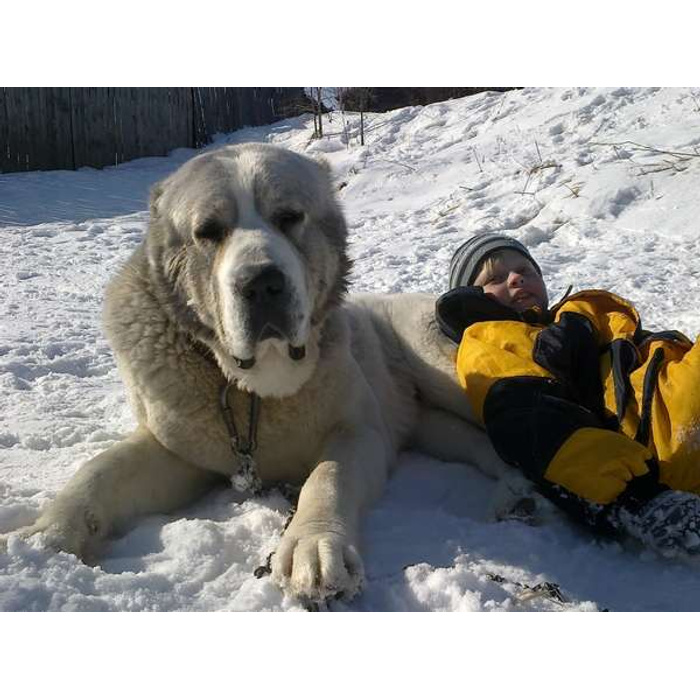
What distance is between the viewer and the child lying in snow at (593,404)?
206 cm

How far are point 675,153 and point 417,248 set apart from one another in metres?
2.60

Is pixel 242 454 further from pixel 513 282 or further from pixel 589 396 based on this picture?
pixel 513 282

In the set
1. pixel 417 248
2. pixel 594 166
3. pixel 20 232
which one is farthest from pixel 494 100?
pixel 20 232

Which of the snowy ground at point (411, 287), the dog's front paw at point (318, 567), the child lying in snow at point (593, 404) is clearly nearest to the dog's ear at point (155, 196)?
the snowy ground at point (411, 287)

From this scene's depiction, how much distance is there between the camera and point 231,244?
2.24 metres

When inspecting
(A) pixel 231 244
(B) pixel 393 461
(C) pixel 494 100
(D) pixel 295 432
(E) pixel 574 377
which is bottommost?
(B) pixel 393 461

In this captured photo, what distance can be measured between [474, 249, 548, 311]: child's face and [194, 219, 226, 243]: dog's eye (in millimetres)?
1418

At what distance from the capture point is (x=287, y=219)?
2.39 metres

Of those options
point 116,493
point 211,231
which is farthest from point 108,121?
point 116,493

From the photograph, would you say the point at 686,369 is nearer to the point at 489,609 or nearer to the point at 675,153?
the point at 489,609

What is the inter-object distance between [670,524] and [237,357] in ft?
4.52

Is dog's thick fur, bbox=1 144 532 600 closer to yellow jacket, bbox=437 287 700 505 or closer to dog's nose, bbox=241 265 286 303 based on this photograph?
dog's nose, bbox=241 265 286 303

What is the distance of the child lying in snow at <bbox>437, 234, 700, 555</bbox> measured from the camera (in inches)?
81.2

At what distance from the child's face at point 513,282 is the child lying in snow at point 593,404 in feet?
0.53
